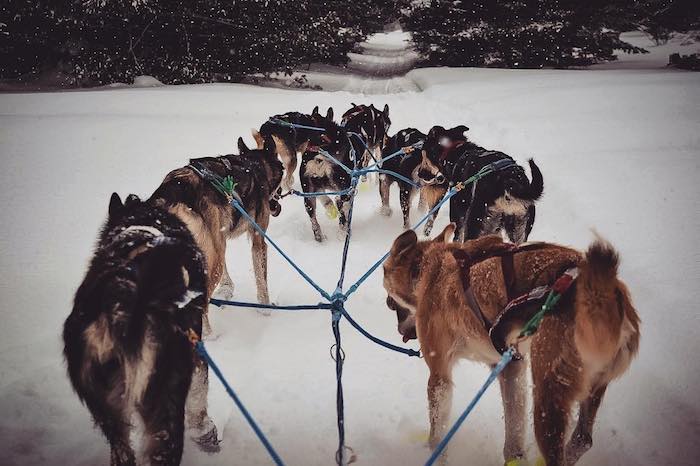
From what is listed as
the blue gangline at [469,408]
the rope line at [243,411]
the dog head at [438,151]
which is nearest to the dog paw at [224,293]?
the rope line at [243,411]

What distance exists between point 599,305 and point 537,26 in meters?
16.5

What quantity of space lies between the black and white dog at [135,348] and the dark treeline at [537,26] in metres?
16.2

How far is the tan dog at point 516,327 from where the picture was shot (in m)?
1.42

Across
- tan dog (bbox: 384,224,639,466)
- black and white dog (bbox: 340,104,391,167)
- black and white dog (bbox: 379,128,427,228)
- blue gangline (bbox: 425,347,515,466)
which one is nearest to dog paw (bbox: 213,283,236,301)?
tan dog (bbox: 384,224,639,466)

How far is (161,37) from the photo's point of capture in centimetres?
1233

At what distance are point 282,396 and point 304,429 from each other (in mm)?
346

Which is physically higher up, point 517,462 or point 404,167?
point 404,167

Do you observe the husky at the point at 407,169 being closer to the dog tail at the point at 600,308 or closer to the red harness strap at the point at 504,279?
the red harness strap at the point at 504,279

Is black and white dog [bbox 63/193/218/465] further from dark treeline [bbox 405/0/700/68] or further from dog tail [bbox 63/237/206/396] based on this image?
dark treeline [bbox 405/0/700/68]

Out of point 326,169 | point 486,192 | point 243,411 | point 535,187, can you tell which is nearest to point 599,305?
point 243,411

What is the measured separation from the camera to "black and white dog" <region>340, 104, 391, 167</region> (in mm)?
6492

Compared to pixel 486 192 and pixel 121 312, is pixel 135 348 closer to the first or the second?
pixel 121 312

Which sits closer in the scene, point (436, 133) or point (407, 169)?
point (436, 133)

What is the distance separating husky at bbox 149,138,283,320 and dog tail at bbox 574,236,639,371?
2.05m
